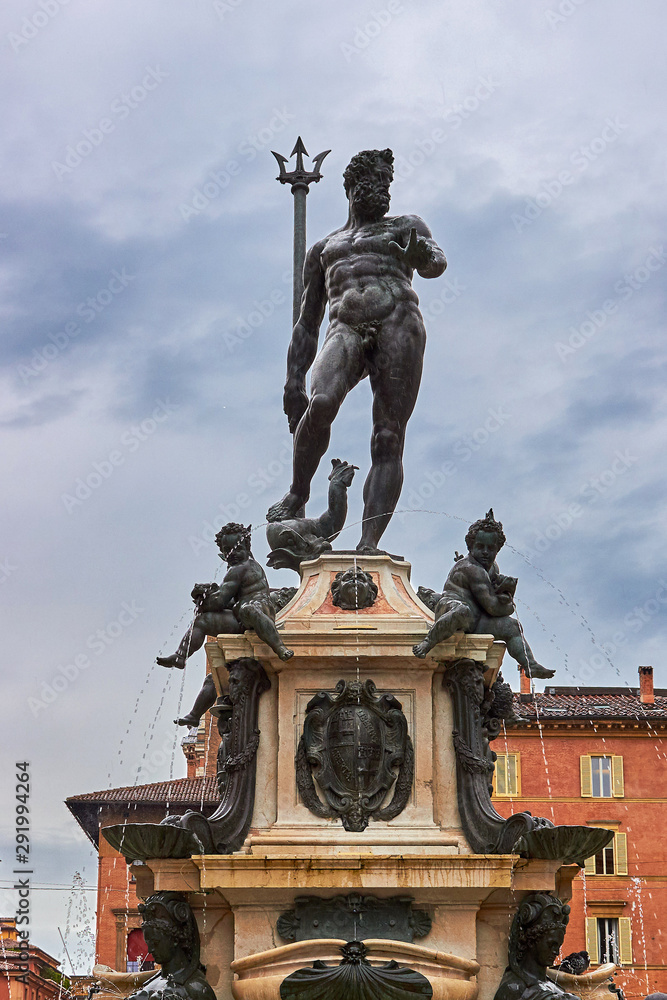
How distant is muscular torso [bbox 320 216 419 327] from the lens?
1381 centimetres

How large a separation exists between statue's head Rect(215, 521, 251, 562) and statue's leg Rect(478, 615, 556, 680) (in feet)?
6.64

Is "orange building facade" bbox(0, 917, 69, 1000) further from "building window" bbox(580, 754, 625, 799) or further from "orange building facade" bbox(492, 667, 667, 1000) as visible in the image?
"building window" bbox(580, 754, 625, 799)

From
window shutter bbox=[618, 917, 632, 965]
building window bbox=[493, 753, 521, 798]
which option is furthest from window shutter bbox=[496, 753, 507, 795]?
window shutter bbox=[618, 917, 632, 965]

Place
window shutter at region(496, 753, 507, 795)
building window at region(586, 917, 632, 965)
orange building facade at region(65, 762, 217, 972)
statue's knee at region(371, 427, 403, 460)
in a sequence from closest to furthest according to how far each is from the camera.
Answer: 1. statue's knee at region(371, 427, 403, 460)
2. orange building facade at region(65, 762, 217, 972)
3. building window at region(586, 917, 632, 965)
4. window shutter at region(496, 753, 507, 795)

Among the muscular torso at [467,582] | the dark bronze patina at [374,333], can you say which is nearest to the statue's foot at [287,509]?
the dark bronze patina at [374,333]

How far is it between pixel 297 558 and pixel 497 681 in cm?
211

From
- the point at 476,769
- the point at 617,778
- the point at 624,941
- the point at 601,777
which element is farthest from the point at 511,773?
the point at 476,769

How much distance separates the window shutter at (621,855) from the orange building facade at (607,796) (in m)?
0.03

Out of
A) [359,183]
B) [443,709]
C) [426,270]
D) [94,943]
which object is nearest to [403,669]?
[443,709]

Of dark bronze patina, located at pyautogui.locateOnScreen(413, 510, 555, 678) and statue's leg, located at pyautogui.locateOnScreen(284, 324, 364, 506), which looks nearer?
dark bronze patina, located at pyautogui.locateOnScreen(413, 510, 555, 678)

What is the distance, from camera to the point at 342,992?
1056 centimetres

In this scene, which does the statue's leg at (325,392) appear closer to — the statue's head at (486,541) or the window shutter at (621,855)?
the statue's head at (486,541)

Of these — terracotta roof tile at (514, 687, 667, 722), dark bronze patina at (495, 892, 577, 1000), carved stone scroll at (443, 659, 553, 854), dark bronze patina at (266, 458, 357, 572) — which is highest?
terracotta roof tile at (514, 687, 667, 722)

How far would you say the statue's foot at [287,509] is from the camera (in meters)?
14.0
